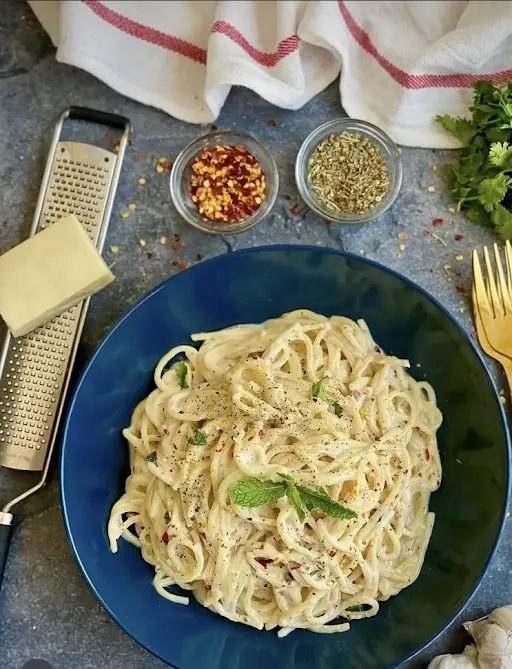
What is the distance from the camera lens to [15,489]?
2951mm

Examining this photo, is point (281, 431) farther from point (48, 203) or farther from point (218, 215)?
point (48, 203)

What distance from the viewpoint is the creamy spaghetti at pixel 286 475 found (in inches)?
101

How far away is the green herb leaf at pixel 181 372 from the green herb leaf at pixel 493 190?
1315mm

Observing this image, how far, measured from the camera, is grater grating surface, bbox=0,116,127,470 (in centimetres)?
287

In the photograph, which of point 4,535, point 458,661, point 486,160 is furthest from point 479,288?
point 4,535

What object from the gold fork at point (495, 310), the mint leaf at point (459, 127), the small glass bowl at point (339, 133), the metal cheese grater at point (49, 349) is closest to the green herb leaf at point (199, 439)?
the metal cheese grater at point (49, 349)

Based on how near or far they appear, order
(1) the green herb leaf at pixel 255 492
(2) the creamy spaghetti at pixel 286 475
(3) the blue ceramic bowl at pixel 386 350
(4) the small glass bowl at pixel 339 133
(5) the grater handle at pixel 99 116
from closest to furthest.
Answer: (1) the green herb leaf at pixel 255 492 < (2) the creamy spaghetti at pixel 286 475 < (3) the blue ceramic bowl at pixel 386 350 < (4) the small glass bowl at pixel 339 133 < (5) the grater handle at pixel 99 116

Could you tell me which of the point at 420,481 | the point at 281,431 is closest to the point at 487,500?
the point at 420,481

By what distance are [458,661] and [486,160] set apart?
189cm

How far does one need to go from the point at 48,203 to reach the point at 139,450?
40.9 inches

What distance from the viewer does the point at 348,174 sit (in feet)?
9.97

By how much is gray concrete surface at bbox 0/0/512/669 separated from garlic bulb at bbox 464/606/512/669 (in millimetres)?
101

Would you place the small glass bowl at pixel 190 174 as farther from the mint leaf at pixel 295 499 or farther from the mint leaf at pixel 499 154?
the mint leaf at pixel 295 499

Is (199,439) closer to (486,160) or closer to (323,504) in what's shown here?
(323,504)
